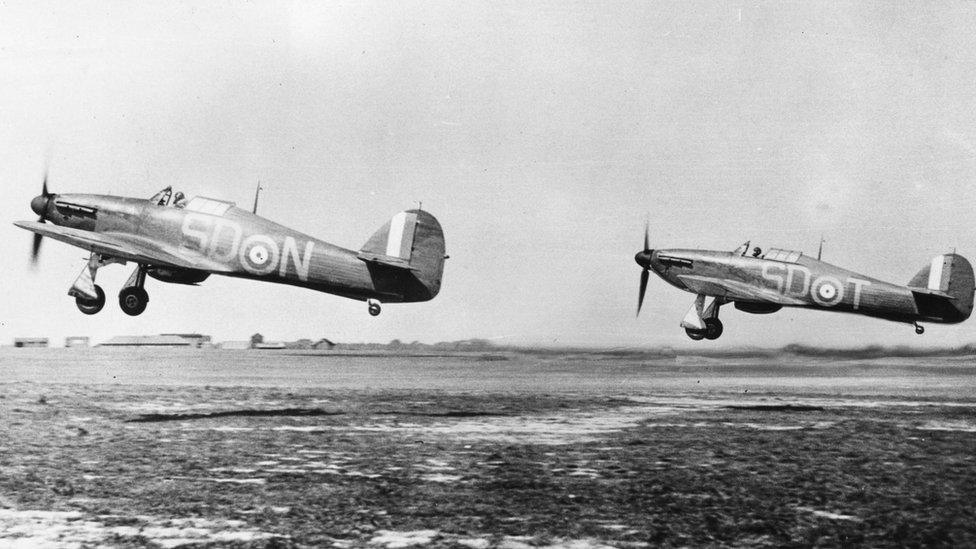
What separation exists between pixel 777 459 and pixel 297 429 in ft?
21.0

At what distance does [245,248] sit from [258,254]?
0.29 meters

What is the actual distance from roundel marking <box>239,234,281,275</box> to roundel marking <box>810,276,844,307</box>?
1316cm

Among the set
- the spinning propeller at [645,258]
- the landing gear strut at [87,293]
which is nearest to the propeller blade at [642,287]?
the spinning propeller at [645,258]

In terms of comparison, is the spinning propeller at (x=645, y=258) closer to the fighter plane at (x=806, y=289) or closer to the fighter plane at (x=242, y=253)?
the fighter plane at (x=806, y=289)

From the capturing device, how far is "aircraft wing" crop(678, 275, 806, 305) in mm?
22391

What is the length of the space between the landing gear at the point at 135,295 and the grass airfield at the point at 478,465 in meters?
1.70

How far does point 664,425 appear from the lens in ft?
43.6

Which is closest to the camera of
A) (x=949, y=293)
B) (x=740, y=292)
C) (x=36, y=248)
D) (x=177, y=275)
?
(x=36, y=248)

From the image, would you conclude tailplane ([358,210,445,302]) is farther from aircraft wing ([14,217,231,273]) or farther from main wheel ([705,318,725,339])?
main wheel ([705,318,725,339])

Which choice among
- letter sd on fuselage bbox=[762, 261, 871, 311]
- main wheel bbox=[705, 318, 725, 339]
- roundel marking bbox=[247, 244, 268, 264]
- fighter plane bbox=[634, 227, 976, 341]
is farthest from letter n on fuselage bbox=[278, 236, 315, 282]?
letter sd on fuselage bbox=[762, 261, 871, 311]

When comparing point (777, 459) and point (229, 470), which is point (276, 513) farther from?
point (777, 459)

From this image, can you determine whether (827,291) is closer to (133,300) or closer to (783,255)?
(783,255)

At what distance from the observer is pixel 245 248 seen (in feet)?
57.0

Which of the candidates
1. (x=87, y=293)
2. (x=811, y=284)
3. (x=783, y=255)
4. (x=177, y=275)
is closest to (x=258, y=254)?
(x=177, y=275)
